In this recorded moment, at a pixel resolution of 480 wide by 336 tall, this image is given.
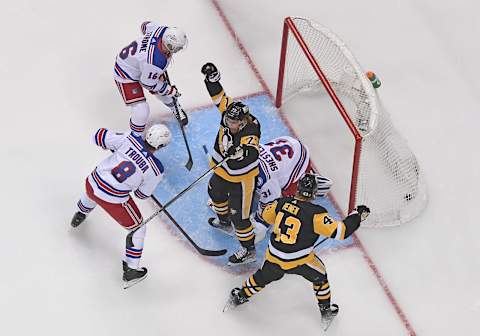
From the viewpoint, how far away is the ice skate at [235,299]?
17.4 ft

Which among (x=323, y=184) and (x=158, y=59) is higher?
(x=158, y=59)

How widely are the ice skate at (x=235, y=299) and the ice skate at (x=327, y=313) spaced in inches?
16.3

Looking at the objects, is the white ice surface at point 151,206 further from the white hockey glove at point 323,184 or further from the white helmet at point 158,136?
the white helmet at point 158,136

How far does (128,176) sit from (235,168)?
56cm

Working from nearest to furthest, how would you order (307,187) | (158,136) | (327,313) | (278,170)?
(307,187), (158,136), (327,313), (278,170)

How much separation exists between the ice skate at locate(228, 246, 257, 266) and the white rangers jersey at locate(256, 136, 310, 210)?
265 mm

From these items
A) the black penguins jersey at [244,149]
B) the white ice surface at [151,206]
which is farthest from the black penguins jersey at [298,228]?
the white ice surface at [151,206]

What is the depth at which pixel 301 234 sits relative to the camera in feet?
16.1

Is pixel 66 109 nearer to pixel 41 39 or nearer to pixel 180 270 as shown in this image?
pixel 41 39

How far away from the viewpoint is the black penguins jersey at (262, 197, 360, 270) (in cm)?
485

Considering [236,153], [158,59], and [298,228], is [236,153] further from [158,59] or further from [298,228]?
[158,59]

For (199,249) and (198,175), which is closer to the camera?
(199,249)

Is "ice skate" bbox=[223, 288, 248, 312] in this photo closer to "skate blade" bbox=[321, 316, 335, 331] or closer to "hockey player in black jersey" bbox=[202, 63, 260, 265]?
"hockey player in black jersey" bbox=[202, 63, 260, 265]

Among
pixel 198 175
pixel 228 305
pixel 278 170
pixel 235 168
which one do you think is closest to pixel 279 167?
pixel 278 170
